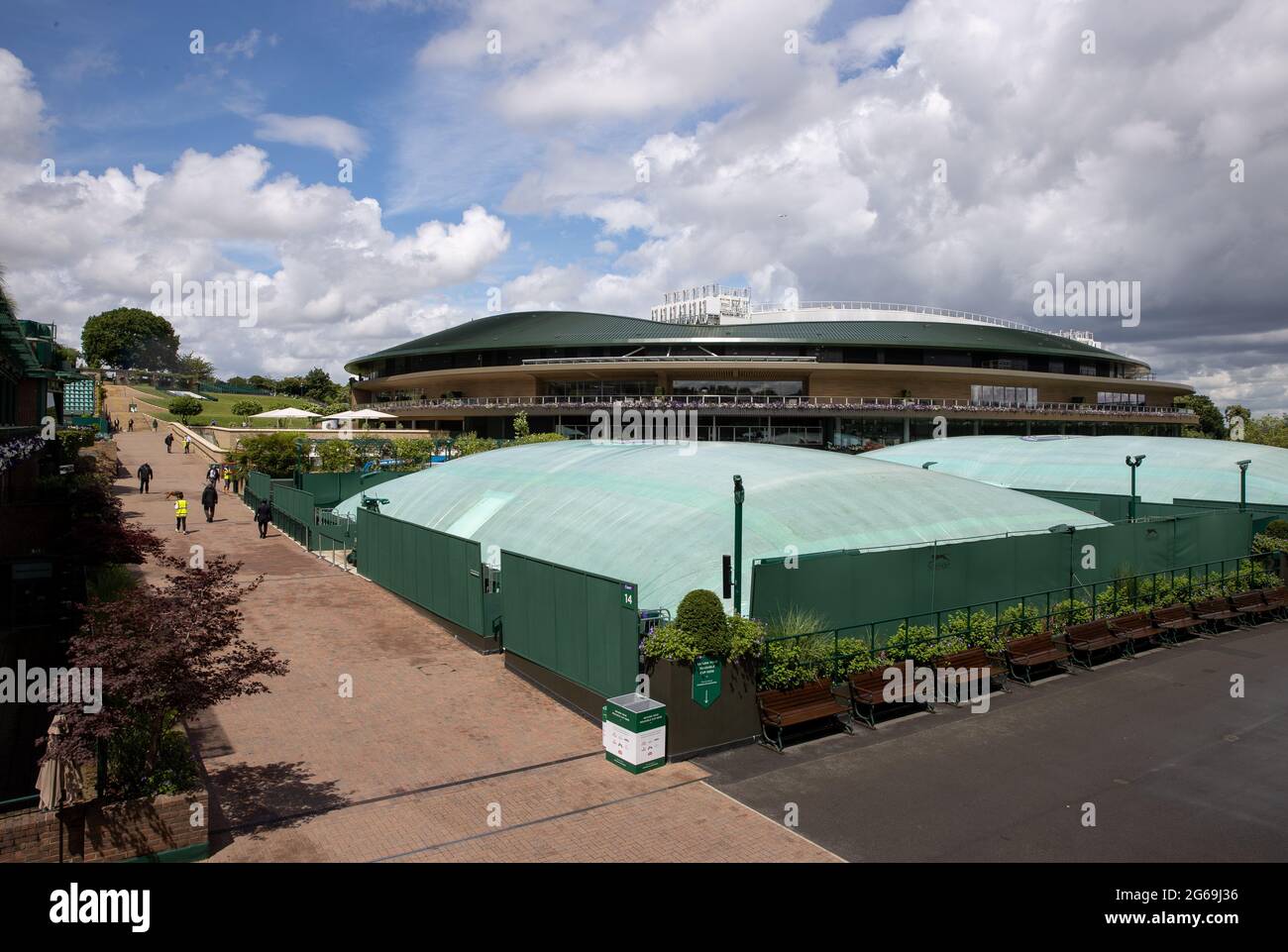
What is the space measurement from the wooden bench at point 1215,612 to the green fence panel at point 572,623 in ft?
50.0

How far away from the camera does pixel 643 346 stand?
9025 centimetres

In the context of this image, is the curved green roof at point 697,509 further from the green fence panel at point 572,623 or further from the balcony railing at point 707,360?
the balcony railing at point 707,360

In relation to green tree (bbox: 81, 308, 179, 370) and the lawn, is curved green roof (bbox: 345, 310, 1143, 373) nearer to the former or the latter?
the lawn

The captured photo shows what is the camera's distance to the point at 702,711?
1266 cm

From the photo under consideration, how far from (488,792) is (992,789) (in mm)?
6797

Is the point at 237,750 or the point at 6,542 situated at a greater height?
the point at 6,542

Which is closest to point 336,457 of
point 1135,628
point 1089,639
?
point 1089,639

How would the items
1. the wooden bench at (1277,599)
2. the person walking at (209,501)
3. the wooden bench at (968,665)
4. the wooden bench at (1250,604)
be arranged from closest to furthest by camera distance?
the wooden bench at (968,665)
the wooden bench at (1250,604)
the wooden bench at (1277,599)
the person walking at (209,501)

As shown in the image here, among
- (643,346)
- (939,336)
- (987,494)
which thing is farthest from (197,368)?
(987,494)

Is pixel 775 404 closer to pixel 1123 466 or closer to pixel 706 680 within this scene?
pixel 1123 466

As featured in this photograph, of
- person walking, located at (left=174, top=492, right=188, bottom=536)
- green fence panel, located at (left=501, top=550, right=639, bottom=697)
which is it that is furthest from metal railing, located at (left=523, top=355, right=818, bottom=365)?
green fence panel, located at (left=501, top=550, right=639, bottom=697)

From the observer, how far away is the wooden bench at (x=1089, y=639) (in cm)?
1756

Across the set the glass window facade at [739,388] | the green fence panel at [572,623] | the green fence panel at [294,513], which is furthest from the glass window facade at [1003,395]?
the green fence panel at [572,623]
